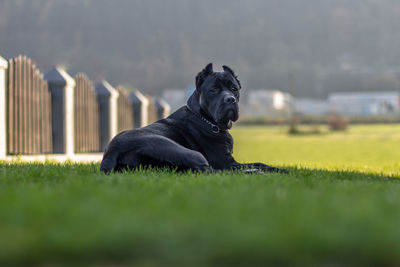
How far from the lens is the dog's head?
6.02 metres

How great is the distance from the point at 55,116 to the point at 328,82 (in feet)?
541

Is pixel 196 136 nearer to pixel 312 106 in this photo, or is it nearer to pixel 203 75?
pixel 203 75

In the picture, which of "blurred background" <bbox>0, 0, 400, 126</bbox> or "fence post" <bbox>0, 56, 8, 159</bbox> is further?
"blurred background" <bbox>0, 0, 400, 126</bbox>

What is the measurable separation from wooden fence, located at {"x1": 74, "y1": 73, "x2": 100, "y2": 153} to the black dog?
761 cm

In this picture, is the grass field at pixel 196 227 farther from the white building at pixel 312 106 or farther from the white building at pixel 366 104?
the white building at pixel 312 106

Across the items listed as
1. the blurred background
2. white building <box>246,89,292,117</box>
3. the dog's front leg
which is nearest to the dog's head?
the dog's front leg

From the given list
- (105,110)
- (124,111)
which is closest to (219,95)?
(105,110)

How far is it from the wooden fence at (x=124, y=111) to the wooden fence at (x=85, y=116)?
5.60ft

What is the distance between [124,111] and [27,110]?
6.18 m

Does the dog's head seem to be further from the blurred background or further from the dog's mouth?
the blurred background

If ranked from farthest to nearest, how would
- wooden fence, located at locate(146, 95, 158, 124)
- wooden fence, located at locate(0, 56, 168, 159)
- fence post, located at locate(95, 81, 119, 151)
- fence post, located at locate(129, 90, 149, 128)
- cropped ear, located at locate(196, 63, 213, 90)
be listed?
wooden fence, located at locate(146, 95, 158, 124)
fence post, located at locate(129, 90, 149, 128)
fence post, located at locate(95, 81, 119, 151)
wooden fence, located at locate(0, 56, 168, 159)
cropped ear, located at locate(196, 63, 213, 90)

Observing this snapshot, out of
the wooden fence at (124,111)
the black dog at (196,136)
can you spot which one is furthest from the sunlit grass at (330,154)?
the wooden fence at (124,111)

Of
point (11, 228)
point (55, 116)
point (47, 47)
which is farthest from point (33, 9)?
point (11, 228)

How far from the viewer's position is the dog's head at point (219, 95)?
602 cm
